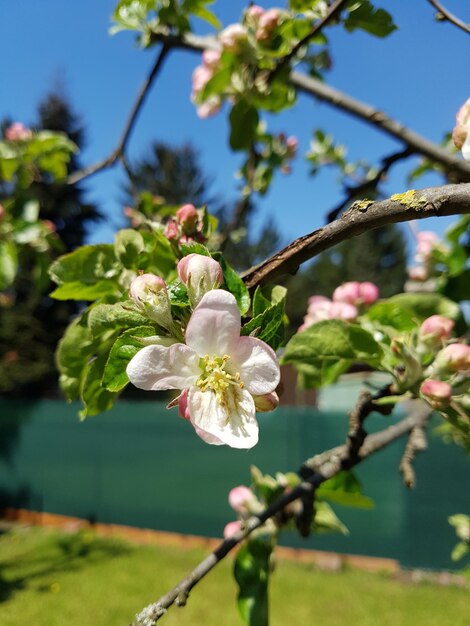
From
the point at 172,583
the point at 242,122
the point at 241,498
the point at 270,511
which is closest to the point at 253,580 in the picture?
the point at 270,511

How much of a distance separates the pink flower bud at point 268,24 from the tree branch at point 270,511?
0.84 m

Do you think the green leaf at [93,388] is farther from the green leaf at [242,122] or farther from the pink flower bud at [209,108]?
the pink flower bud at [209,108]

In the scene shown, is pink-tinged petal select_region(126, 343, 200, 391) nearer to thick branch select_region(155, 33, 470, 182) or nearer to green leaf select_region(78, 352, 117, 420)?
green leaf select_region(78, 352, 117, 420)

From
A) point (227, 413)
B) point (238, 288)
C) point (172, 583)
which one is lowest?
point (172, 583)

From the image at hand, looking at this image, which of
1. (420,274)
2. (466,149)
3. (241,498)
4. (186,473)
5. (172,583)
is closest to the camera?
(466,149)

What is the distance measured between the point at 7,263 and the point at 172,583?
12.5 feet

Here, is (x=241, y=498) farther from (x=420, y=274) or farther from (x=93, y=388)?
(x=420, y=274)

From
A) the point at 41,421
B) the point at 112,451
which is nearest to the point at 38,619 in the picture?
the point at 112,451

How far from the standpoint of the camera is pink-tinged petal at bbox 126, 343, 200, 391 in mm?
416

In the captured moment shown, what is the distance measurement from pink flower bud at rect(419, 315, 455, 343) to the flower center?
1.29 ft

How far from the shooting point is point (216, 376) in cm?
44

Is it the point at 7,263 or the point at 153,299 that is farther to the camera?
the point at 7,263

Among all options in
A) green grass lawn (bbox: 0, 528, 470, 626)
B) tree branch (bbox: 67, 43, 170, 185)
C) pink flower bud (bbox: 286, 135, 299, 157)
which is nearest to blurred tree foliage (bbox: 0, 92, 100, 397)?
green grass lawn (bbox: 0, 528, 470, 626)

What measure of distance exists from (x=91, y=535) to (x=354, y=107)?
19.3ft
